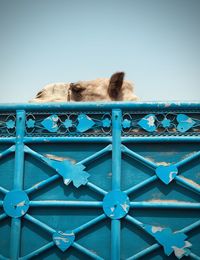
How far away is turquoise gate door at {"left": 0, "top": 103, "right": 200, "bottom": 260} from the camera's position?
304cm

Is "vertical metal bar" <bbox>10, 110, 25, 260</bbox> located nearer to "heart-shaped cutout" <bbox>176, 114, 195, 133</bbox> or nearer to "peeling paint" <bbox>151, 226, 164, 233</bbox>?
"peeling paint" <bbox>151, 226, 164, 233</bbox>

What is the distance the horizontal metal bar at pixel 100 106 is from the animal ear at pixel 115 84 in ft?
2.57

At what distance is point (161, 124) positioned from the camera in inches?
125

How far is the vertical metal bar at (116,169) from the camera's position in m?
3.01

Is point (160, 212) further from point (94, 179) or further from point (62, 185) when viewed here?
point (62, 185)

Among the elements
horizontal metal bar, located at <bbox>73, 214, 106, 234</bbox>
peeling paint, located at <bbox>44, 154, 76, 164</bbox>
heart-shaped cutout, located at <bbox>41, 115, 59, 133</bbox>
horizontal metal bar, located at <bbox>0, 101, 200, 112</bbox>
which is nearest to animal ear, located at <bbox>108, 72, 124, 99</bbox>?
horizontal metal bar, located at <bbox>0, 101, 200, 112</bbox>

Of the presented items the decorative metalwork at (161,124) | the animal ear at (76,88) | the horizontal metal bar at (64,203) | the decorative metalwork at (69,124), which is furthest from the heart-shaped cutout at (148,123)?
the animal ear at (76,88)

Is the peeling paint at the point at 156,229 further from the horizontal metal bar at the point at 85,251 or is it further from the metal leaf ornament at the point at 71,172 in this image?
the metal leaf ornament at the point at 71,172

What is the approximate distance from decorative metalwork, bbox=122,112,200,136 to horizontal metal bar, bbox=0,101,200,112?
0.07 m

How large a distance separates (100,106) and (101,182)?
737 millimetres

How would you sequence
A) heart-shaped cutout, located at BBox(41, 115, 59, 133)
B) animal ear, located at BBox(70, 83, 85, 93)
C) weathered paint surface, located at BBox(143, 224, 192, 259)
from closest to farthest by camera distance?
weathered paint surface, located at BBox(143, 224, 192, 259) → heart-shaped cutout, located at BBox(41, 115, 59, 133) → animal ear, located at BBox(70, 83, 85, 93)

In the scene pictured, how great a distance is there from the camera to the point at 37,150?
3.31 metres

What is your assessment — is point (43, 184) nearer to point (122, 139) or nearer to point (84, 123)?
point (84, 123)

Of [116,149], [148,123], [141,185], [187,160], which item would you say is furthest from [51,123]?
[187,160]
